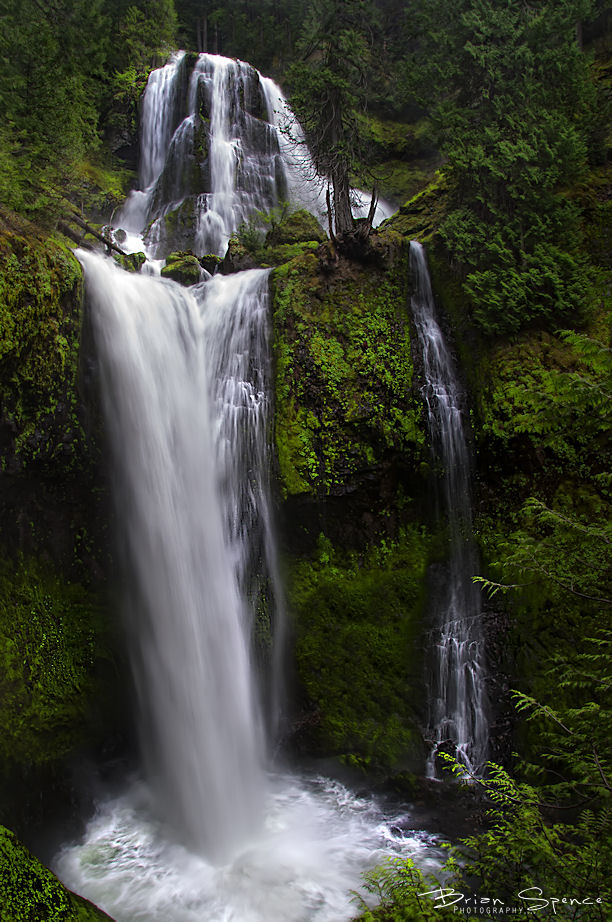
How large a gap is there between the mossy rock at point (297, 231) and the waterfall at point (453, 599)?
4.77m

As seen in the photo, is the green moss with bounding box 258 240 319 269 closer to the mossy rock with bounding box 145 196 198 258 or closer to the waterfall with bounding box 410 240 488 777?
the waterfall with bounding box 410 240 488 777

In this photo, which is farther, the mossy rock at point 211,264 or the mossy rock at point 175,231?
the mossy rock at point 175,231

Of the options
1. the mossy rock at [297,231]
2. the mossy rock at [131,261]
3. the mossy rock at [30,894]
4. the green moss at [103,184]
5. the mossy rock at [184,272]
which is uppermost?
the green moss at [103,184]

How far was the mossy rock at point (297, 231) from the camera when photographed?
13070mm

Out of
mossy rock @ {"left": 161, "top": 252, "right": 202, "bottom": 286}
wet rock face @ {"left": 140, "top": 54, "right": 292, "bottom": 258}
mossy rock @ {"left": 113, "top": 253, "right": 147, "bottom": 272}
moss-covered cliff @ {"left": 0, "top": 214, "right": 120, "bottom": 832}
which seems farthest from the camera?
wet rock face @ {"left": 140, "top": 54, "right": 292, "bottom": 258}

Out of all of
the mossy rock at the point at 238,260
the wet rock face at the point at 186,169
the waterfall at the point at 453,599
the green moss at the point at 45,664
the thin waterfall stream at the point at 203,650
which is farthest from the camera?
the wet rock face at the point at 186,169

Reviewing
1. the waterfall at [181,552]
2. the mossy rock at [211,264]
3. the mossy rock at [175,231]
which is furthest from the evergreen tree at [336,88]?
the mossy rock at [175,231]

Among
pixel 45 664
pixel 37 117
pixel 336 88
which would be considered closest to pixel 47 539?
pixel 45 664

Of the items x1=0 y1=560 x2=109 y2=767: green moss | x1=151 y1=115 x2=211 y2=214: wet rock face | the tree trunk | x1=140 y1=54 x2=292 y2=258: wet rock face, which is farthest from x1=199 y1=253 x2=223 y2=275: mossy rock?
x1=0 y1=560 x2=109 y2=767: green moss

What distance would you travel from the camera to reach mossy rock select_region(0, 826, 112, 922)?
366 centimetres

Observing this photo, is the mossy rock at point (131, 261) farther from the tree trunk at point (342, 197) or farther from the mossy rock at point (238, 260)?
the tree trunk at point (342, 197)

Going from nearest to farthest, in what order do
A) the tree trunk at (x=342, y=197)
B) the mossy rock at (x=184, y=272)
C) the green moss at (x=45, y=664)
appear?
the green moss at (x=45, y=664)
the tree trunk at (x=342, y=197)
the mossy rock at (x=184, y=272)

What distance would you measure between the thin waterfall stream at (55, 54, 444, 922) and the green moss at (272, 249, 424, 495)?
444mm

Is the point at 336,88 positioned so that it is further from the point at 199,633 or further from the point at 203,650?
the point at 203,650
